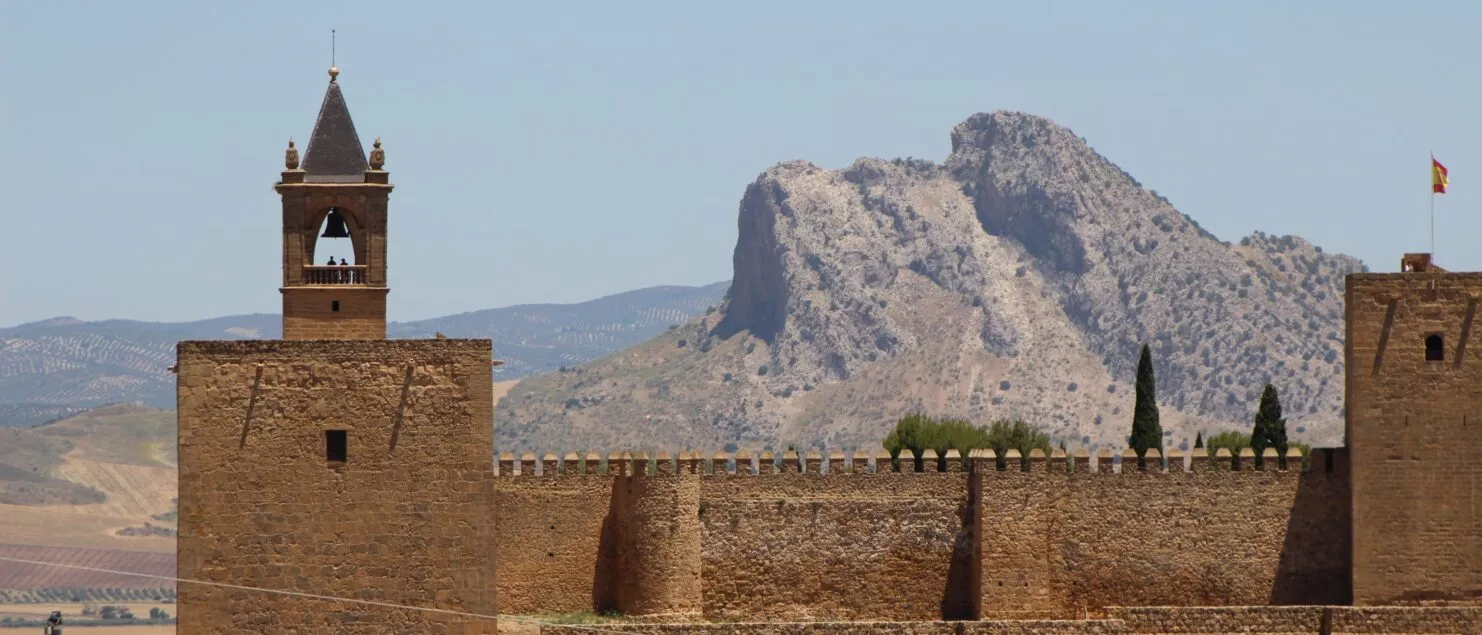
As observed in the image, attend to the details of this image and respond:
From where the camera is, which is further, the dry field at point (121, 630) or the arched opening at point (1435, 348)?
the dry field at point (121, 630)

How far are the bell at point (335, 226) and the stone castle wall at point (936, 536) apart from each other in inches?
234

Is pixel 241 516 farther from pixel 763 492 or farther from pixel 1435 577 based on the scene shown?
pixel 1435 577

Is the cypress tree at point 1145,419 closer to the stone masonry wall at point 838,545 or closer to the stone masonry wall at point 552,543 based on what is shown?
the stone masonry wall at point 838,545

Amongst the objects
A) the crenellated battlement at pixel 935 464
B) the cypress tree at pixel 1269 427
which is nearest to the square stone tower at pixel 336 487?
the crenellated battlement at pixel 935 464

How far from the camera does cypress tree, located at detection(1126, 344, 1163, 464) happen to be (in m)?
54.3

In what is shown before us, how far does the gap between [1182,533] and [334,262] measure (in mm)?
14550

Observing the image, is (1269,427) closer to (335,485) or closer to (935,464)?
(935,464)

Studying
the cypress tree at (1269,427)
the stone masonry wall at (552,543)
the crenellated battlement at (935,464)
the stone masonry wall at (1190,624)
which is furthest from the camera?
the cypress tree at (1269,427)

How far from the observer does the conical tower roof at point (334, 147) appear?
141 ft

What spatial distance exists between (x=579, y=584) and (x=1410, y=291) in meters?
13.9

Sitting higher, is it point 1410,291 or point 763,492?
point 1410,291

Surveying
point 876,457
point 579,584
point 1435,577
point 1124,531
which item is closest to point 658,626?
point 579,584

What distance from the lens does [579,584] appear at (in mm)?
47344

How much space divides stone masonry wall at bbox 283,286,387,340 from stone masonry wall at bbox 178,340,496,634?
98.1 inches
